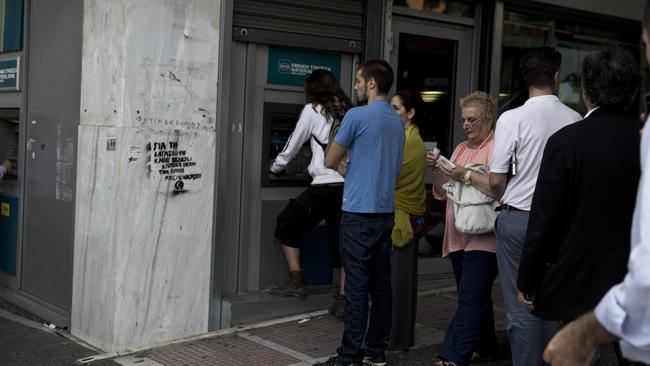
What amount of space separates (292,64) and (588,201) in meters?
3.60

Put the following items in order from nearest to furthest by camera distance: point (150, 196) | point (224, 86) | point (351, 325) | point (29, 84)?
point (351, 325) < point (150, 196) < point (224, 86) < point (29, 84)

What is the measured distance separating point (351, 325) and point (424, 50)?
3.31 m

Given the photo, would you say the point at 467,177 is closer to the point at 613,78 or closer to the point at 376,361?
the point at 376,361

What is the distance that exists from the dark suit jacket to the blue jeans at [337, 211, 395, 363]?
1516mm

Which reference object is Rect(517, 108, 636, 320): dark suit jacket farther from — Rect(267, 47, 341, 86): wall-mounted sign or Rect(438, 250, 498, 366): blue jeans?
Rect(267, 47, 341, 86): wall-mounted sign

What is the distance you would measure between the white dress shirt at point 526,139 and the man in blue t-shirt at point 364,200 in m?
0.85

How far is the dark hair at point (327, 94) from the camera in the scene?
5.85 m

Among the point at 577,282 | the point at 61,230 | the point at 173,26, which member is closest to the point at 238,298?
the point at 61,230

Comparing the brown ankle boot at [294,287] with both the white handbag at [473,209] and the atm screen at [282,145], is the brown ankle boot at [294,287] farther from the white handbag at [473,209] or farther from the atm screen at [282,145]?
the white handbag at [473,209]

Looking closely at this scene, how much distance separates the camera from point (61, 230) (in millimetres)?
6148

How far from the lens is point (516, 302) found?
13.2 feet

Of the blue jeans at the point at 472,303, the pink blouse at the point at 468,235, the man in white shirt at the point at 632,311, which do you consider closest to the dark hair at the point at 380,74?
the pink blouse at the point at 468,235

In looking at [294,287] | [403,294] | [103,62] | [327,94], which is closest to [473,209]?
[403,294]

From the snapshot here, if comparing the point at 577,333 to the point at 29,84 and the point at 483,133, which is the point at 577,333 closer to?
the point at 483,133
